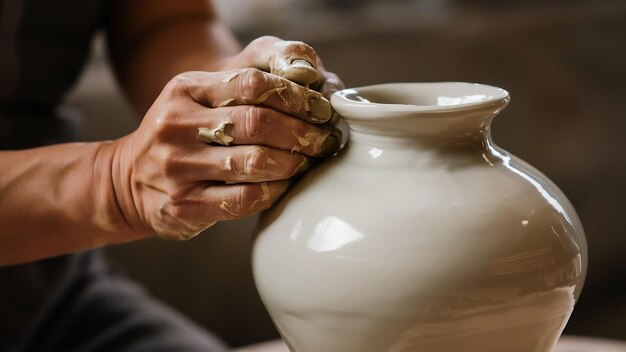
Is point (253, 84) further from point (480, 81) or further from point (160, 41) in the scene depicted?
point (480, 81)

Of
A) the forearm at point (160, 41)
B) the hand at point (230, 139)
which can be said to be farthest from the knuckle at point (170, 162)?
the forearm at point (160, 41)

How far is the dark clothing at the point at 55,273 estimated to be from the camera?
1110 millimetres

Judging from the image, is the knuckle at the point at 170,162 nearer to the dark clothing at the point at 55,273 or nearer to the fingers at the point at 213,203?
the fingers at the point at 213,203

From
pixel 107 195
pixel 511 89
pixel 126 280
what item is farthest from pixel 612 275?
pixel 107 195

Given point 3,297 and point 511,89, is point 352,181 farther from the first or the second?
point 511,89

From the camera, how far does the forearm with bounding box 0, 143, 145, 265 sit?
0.86 metres

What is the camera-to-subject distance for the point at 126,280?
4.21 ft

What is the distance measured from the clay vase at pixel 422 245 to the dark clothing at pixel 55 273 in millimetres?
480

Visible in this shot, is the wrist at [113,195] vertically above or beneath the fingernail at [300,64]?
beneath

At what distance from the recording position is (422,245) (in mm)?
664

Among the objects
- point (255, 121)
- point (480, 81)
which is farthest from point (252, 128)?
point (480, 81)

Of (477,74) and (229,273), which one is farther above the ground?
(477,74)

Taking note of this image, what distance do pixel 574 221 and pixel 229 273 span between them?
124 cm

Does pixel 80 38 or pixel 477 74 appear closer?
pixel 80 38
